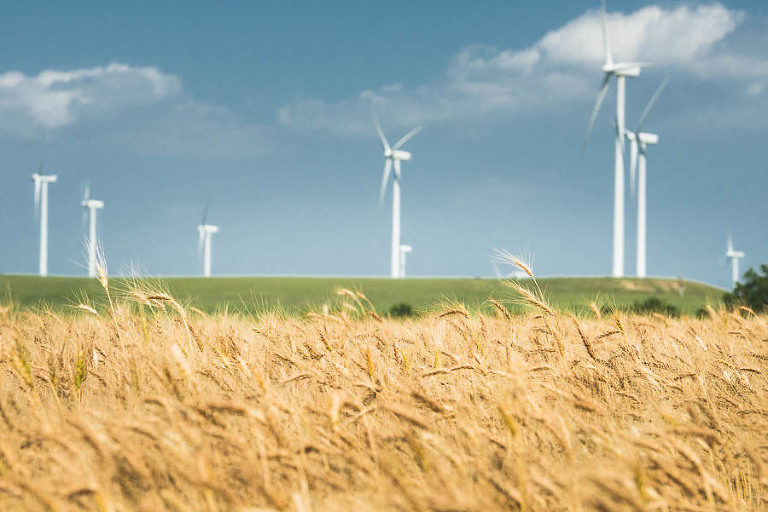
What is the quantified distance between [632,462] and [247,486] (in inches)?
94.5

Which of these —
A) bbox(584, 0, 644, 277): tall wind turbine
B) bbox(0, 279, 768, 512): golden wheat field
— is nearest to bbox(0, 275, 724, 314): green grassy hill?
bbox(584, 0, 644, 277): tall wind turbine

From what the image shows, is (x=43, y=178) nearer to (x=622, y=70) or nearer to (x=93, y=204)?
(x=93, y=204)

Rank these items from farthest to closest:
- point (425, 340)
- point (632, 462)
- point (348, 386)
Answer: point (425, 340), point (348, 386), point (632, 462)

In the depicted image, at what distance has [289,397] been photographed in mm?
5949

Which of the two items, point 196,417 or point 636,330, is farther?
point 636,330

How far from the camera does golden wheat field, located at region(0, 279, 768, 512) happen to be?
3.54 meters

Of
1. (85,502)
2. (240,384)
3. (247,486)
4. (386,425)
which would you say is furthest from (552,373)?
(85,502)

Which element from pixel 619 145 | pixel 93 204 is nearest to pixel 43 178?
pixel 93 204

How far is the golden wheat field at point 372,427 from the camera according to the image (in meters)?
3.54

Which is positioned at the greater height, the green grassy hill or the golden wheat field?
the golden wheat field

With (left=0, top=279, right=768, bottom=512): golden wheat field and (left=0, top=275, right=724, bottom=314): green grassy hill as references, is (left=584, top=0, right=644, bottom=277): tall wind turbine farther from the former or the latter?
(left=0, top=279, right=768, bottom=512): golden wheat field

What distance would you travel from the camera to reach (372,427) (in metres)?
4.80

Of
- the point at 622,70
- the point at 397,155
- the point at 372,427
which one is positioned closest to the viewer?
the point at 372,427

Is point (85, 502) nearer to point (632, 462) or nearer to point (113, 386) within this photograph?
point (113, 386)
